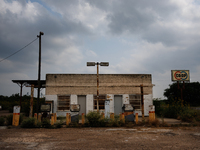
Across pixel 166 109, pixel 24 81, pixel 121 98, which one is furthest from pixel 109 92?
pixel 24 81

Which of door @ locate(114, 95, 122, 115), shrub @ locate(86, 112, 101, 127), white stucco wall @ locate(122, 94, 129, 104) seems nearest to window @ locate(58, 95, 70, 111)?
door @ locate(114, 95, 122, 115)

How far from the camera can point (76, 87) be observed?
1856 cm

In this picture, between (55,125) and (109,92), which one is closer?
(55,125)

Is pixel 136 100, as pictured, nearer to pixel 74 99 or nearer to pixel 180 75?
pixel 180 75

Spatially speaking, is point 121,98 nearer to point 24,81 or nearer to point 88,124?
point 88,124

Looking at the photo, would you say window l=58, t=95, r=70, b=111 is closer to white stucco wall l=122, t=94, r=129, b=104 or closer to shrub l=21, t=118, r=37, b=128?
white stucco wall l=122, t=94, r=129, b=104

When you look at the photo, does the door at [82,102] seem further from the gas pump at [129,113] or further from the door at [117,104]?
the gas pump at [129,113]

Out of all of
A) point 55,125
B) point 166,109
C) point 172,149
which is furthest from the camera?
point 166,109

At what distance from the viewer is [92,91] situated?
730 inches

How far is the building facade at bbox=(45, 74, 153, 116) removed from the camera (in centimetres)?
1833

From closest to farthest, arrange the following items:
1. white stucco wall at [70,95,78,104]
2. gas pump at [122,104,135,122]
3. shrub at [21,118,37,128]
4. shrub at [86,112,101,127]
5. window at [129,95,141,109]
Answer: shrub at [21,118,37,128] → shrub at [86,112,101,127] → gas pump at [122,104,135,122] → white stucco wall at [70,95,78,104] → window at [129,95,141,109]

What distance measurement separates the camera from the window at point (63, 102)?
720 inches

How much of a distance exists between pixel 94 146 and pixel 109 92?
12.5 metres

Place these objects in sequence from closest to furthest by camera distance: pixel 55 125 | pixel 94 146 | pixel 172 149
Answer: pixel 172 149, pixel 94 146, pixel 55 125
